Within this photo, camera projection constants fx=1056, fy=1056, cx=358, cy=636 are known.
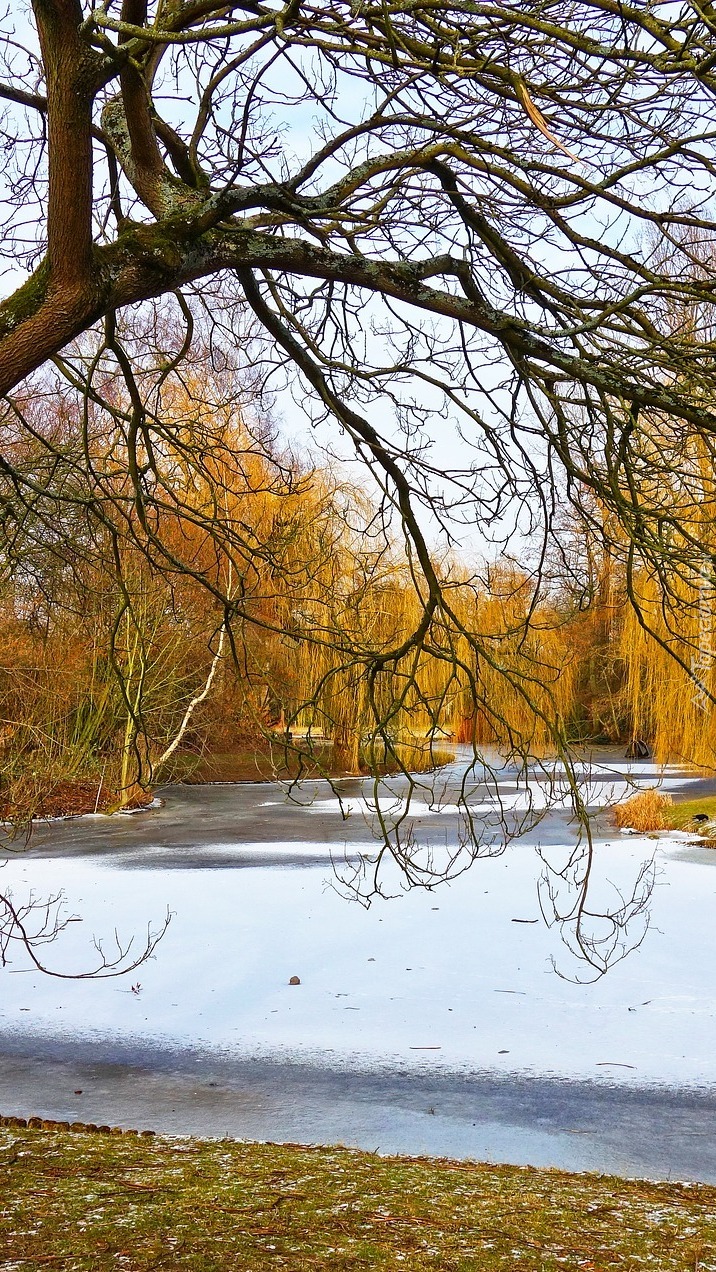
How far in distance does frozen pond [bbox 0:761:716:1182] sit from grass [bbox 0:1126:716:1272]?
28.4 inches

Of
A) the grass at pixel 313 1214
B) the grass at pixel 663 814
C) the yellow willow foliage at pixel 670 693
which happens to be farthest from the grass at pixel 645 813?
the grass at pixel 313 1214

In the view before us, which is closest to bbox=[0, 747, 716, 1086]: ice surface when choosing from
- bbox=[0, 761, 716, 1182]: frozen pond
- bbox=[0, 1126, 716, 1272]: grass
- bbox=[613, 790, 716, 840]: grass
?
bbox=[0, 761, 716, 1182]: frozen pond

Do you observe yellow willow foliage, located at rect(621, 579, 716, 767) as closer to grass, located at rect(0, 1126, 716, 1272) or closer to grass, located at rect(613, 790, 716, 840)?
grass, located at rect(613, 790, 716, 840)

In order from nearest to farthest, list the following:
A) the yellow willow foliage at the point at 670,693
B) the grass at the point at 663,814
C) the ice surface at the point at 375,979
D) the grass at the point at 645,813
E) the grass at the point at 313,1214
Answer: the grass at the point at 313,1214, the ice surface at the point at 375,979, the grass at the point at 663,814, the grass at the point at 645,813, the yellow willow foliage at the point at 670,693

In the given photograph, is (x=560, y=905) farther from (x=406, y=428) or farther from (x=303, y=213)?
(x=303, y=213)

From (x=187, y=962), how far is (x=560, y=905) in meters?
3.68

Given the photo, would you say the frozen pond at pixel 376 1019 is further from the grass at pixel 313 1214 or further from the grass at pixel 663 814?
the grass at pixel 663 814

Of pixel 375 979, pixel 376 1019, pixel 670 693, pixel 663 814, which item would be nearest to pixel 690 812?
pixel 663 814

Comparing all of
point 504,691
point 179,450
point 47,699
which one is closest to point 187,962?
point 179,450

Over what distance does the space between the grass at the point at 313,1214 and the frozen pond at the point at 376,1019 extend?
0.72 metres

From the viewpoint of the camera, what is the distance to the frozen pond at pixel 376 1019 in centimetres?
516

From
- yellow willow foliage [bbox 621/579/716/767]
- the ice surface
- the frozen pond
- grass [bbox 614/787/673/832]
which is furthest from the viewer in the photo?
yellow willow foliage [bbox 621/579/716/767]

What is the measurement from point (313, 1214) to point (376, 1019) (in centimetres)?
330

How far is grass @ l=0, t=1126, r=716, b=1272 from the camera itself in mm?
3078
